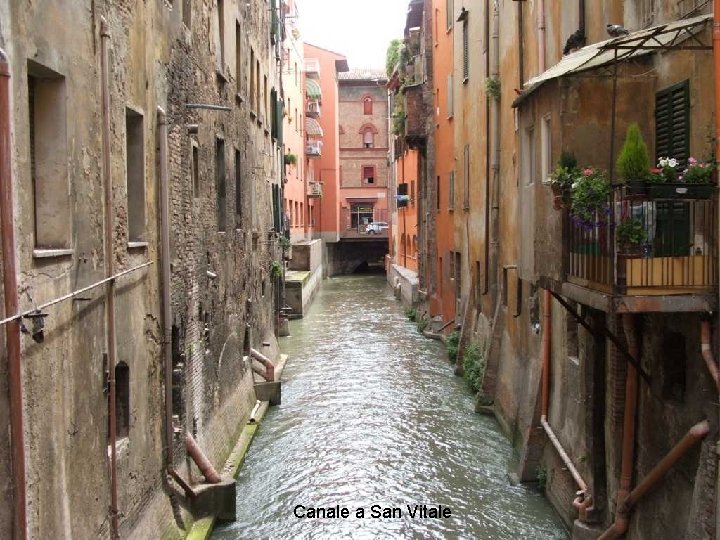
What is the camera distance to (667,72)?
7969mm

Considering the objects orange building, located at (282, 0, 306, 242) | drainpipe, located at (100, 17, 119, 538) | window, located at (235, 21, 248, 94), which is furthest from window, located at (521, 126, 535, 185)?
orange building, located at (282, 0, 306, 242)

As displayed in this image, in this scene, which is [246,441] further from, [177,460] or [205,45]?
[205,45]

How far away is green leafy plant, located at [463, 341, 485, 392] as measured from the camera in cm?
1860

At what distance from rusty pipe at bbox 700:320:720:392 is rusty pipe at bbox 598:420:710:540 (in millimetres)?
464

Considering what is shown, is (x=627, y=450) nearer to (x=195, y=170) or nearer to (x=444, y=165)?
(x=195, y=170)

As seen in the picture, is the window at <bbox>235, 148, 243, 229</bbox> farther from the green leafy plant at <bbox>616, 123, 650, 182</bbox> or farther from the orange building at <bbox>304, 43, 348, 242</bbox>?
the orange building at <bbox>304, 43, 348, 242</bbox>

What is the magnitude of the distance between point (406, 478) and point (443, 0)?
1859 centimetres

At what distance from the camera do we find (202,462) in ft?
36.9

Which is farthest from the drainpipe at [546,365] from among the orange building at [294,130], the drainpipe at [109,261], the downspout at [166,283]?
the orange building at [294,130]

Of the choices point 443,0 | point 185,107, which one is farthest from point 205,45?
point 443,0

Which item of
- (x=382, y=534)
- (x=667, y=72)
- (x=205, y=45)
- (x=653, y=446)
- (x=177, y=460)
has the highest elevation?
(x=205, y=45)

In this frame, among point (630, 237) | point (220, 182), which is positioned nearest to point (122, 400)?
point (630, 237)

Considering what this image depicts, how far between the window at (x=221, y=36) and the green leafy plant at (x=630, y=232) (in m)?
9.53

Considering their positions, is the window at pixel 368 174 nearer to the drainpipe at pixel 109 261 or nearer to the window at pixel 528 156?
the window at pixel 528 156
